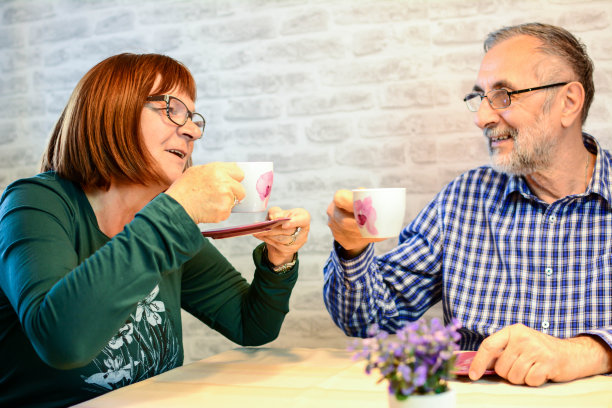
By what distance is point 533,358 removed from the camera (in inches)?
43.9

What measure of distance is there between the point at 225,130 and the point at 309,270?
641 mm

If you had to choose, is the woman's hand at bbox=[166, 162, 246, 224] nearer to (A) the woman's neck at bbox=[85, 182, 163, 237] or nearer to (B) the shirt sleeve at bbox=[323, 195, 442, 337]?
(A) the woman's neck at bbox=[85, 182, 163, 237]

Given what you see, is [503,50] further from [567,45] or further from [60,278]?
[60,278]

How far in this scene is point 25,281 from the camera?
Answer: 1079 millimetres

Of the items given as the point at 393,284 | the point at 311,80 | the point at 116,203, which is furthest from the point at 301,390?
the point at 311,80

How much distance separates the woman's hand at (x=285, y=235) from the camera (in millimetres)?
1399

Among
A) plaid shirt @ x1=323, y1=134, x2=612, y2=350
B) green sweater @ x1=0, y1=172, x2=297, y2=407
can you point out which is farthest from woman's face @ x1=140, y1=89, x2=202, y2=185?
plaid shirt @ x1=323, y1=134, x2=612, y2=350

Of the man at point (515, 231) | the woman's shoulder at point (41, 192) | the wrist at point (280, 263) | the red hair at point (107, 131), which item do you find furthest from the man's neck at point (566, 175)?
the woman's shoulder at point (41, 192)

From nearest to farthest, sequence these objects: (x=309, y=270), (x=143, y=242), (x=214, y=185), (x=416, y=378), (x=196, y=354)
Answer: (x=416, y=378) → (x=143, y=242) → (x=214, y=185) → (x=309, y=270) → (x=196, y=354)

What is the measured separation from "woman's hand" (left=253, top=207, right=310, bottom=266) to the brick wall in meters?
0.73

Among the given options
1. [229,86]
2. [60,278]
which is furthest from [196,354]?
[60,278]

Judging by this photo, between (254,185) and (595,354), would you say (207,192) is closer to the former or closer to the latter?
(254,185)

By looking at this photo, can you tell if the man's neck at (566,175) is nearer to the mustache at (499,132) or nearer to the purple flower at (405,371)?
the mustache at (499,132)

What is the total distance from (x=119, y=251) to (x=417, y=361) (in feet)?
1.87
